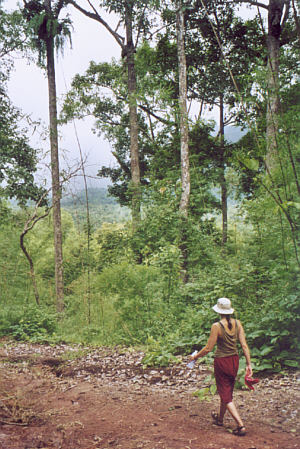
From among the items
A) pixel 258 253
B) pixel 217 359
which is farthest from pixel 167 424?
pixel 258 253

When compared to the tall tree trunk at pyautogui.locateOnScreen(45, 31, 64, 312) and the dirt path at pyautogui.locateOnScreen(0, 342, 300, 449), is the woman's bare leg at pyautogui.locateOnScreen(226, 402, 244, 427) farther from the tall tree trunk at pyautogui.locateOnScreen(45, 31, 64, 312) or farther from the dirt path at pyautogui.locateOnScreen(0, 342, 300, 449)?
the tall tree trunk at pyautogui.locateOnScreen(45, 31, 64, 312)

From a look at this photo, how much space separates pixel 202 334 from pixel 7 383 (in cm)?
320

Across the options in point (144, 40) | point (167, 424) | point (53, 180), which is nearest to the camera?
point (167, 424)

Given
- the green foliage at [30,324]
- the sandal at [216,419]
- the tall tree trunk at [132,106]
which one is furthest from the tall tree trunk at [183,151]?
the sandal at [216,419]

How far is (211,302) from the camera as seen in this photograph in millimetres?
6508

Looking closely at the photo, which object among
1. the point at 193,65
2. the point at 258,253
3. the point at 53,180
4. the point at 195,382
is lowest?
the point at 195,382

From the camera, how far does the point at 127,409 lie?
4.21 metres

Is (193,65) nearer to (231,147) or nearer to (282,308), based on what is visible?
(231,147)

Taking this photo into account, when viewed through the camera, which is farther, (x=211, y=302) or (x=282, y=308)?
(x=211, y=302)

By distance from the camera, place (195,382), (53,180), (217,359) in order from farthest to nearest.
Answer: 1. (53,180)
2. (195,382)
3. (217,359)

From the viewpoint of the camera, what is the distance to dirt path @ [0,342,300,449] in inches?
125

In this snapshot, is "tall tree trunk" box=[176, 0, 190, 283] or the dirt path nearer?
the dirt path

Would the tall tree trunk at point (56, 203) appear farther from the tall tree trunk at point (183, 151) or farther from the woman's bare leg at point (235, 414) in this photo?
the woman's bare leg at point (235, 414)

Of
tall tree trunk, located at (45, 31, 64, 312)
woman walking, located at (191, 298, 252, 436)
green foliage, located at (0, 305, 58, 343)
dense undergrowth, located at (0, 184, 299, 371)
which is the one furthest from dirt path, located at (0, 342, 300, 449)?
tall tree trunk, located at (45, 31, 64, 312)
